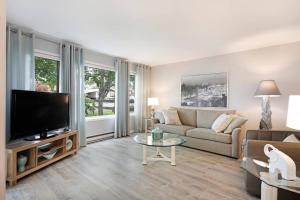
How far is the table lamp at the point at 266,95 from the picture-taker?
337cm

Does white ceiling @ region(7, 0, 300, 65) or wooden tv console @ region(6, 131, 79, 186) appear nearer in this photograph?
white ceiling @ region(7, 0, 300, 65)

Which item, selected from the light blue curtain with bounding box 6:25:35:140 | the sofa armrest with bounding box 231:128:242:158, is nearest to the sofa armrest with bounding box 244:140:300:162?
the sofa armrest with bounding box 231:128:242:158

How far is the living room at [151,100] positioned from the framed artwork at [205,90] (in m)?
0.03

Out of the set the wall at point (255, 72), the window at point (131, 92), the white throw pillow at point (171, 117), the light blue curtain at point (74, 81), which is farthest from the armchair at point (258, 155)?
the window at point (131, 92)

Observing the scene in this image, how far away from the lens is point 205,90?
486cm

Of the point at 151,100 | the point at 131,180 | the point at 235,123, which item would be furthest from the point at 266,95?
the point at 151,100

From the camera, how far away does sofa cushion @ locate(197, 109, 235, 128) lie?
436 centimetres

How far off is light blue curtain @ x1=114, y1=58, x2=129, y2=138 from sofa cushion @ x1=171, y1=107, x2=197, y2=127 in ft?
5.17

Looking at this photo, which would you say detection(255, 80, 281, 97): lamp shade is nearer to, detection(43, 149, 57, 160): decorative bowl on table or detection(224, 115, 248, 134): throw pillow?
detection(224, 115, 248, 134): throw pillow

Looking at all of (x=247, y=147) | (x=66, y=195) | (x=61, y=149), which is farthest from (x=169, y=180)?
(x=61, y=149)

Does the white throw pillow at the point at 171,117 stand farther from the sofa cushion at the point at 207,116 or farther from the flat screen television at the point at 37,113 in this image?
the flat screen television at the point at 37,113

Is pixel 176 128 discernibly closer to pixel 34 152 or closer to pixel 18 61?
pixel 34 152

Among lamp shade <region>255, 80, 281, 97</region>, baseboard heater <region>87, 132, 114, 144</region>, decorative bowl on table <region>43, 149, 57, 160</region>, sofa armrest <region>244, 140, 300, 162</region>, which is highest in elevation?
lamp shade <region>255, 80, 281, 97</region>

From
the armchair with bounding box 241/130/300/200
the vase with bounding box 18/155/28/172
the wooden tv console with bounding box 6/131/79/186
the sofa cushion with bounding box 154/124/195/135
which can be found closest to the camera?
the armchair with bounding box 241/130/300/200
